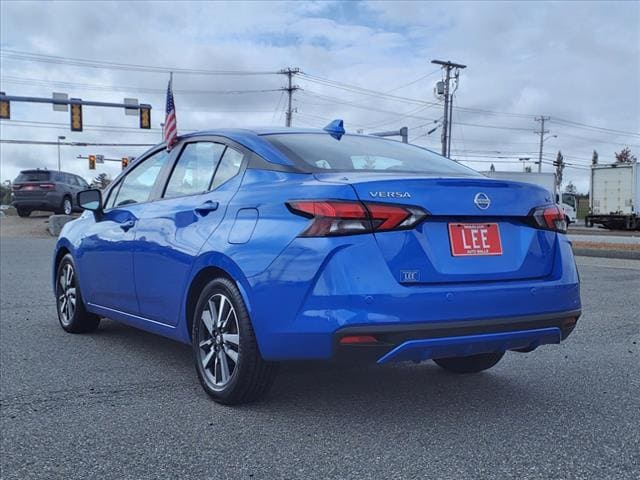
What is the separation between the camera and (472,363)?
14.7ft

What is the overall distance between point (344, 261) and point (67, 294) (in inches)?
149

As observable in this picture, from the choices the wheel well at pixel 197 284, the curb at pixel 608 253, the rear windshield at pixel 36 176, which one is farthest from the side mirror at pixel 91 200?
the rear windshield at pixel 36 176

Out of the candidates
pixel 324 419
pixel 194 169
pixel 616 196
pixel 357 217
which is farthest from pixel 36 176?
pixel 616 196

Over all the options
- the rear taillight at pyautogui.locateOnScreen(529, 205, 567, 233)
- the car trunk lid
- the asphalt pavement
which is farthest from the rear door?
the rear taillight at pyautogui.locateOnScreen(529, 205, 567, 233)

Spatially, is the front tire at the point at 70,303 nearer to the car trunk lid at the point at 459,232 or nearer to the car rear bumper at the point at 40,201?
the car trunk lid at the point at 459,232

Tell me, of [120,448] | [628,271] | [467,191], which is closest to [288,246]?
[467,191]

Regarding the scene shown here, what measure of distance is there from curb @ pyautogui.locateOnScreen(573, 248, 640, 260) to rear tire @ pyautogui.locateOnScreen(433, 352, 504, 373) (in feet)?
35.8

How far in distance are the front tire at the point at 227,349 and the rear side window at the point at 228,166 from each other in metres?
0.67

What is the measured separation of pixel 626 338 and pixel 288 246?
3851mm

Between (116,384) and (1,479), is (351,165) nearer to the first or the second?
(116,384)

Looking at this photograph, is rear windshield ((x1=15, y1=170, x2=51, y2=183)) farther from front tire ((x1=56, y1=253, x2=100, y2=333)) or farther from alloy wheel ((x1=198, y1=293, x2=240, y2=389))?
alloy wheel ((x1=198, y1=293, x2=240, y2=389))

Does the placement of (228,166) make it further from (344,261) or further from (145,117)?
(145,117)

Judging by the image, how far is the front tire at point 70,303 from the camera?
582 centimetres

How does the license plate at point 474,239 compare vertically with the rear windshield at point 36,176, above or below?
below
